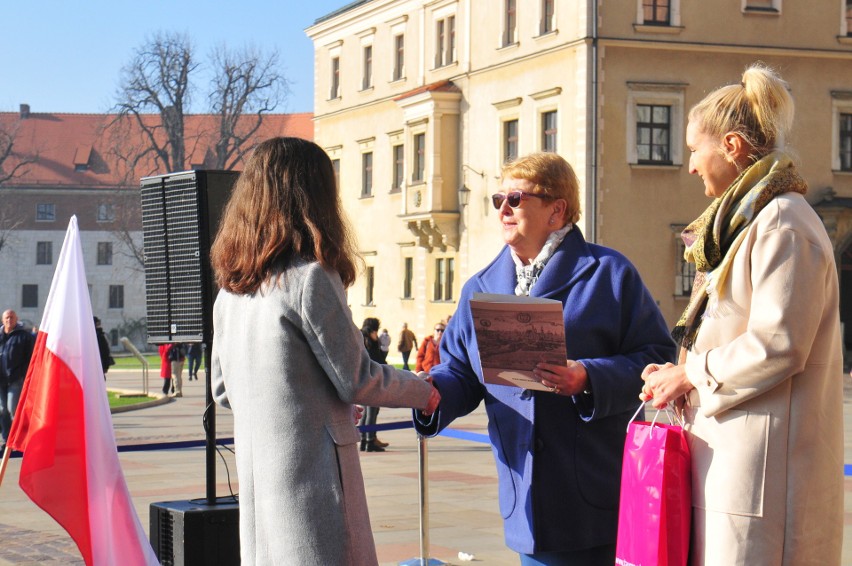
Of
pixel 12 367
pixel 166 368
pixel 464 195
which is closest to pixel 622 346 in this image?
pixel 12 367

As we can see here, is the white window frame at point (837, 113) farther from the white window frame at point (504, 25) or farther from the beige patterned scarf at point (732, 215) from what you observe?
the beige patterned scarf at point (732, 215)

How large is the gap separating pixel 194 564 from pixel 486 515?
5.20m

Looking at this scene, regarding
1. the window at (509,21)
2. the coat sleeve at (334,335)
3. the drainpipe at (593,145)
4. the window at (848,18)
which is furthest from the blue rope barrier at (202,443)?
the window at (848,18)

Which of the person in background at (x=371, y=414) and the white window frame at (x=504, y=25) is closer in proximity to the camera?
the person in background at (x=371, y=414)

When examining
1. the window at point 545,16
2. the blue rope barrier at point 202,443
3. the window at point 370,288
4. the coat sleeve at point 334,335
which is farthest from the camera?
the window at point 370,288

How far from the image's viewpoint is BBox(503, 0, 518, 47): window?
4400cm

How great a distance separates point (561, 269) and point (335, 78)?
52.6 m

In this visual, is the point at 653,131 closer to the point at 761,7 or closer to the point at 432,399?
the point at 761,7

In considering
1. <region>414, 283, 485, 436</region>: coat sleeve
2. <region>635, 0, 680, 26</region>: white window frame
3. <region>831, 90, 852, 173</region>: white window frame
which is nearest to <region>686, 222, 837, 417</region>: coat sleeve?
<region>414, 283, 485, 436</region>: coat sleeve

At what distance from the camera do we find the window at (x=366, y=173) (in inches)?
2100

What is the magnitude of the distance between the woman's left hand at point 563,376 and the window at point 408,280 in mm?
45351

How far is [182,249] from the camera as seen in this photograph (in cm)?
737

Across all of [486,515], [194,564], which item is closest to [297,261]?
[194,564]

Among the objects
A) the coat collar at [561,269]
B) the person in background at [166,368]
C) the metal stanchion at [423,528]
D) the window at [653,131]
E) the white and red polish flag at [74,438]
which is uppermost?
the window at [653,131]
